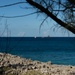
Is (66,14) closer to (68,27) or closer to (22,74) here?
(68,27)

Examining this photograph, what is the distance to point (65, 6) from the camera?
5492mm

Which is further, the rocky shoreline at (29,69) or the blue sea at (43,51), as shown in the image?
the rocky shoreline at (29,69)

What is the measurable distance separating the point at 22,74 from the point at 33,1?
10.3 m

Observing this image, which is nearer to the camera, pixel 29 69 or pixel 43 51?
pixel 29 69

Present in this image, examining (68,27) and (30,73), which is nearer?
(68,27)

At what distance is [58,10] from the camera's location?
5441mm

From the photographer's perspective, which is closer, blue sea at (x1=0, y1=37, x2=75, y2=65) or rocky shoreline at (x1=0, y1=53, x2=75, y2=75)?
blue sea at (x1=0, y1=37, x2=75, y2=65)

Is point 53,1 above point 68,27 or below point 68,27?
above

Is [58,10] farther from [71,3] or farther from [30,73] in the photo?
[30,73]

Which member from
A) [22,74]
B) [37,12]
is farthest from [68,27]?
[22,74]

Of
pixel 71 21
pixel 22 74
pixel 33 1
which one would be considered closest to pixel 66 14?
pixel 71 21

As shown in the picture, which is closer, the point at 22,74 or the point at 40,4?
the point at 40,4

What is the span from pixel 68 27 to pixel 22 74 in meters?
10.2

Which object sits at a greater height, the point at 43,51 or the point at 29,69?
the point at 43,51
